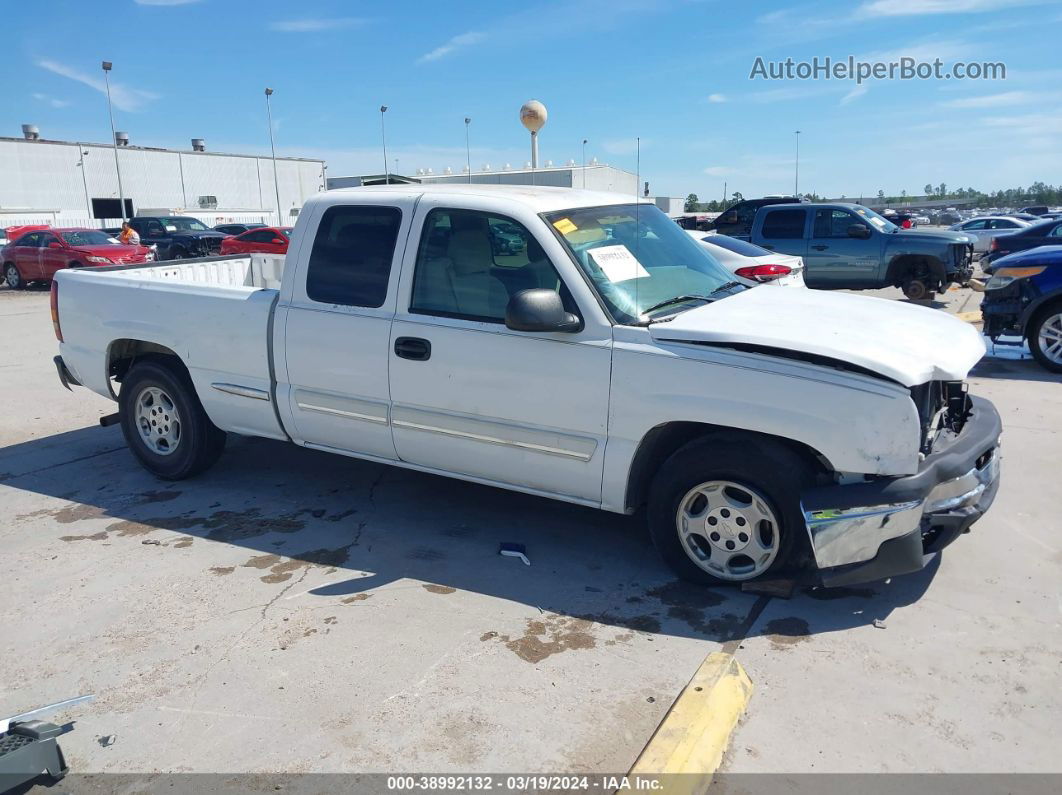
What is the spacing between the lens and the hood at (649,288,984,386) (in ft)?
12.0

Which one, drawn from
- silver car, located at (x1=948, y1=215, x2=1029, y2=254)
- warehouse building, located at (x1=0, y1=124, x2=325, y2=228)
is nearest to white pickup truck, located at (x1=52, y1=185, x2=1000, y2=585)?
silver car, located at (x1=948, y1=215, x2=1029, y2=254)

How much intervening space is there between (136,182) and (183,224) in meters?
26.7

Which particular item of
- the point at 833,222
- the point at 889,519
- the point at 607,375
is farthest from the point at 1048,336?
the point at 607,375

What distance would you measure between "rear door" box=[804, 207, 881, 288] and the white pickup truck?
10886 millimetres

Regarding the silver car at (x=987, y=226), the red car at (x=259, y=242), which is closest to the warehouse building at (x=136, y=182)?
the red car at (x=259, y=242)

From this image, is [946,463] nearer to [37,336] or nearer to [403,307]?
[403,307]

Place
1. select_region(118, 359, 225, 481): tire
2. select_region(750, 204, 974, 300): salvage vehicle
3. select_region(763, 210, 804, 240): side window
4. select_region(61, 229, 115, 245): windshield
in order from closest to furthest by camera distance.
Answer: select_region(118, 359, 225, 481): tire
select_region(750, 204, 974, 300): salvage vehicle
select_region(763, 210, 804, 240): side window
select_region(61, 229, 115, 245): windshield

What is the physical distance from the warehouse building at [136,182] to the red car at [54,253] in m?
24.1

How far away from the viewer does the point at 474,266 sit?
15.0 ft

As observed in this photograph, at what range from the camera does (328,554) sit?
473 centimetres

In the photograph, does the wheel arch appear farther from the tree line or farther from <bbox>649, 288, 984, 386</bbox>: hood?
the tree line

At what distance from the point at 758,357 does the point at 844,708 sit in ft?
4.90

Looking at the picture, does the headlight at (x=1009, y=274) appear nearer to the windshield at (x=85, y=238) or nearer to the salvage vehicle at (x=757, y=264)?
the salvage vehicle at (x=757, y=264)

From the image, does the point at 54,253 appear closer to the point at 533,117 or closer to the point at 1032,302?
the point at 533,117
